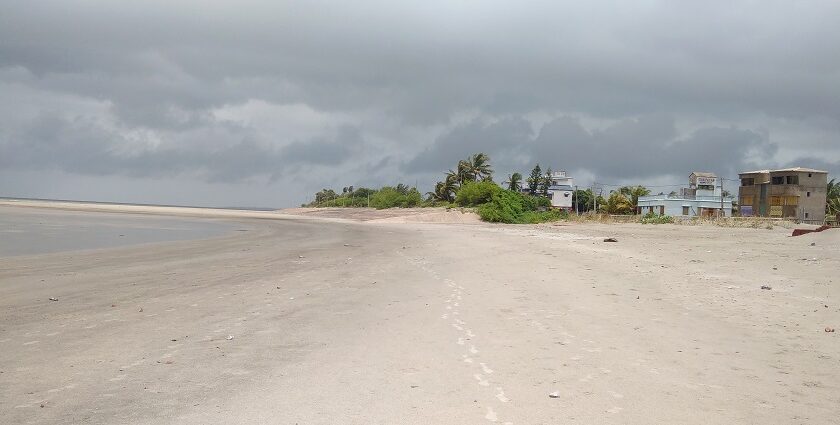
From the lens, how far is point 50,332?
8.79m

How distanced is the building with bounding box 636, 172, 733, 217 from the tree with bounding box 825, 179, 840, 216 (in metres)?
12.8

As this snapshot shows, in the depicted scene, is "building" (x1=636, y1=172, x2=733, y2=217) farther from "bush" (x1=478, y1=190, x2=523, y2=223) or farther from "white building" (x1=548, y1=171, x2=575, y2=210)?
"bush" (x1=478, y1=190, x2=523, y2=223)

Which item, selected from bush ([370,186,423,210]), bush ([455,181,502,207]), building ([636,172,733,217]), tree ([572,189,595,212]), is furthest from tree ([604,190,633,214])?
bush ([370,186,423,210])

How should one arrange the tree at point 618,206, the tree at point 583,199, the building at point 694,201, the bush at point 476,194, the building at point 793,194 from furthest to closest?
1. the tree at point 583,199
2. the tree at point 618,206
3. the building at point 694,201
4. the bush at point 476,194
5. the building at point 793,194

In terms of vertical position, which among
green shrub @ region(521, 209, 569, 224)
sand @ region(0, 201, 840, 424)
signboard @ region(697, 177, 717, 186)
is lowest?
sand @ region(0, 201, 840, 424)

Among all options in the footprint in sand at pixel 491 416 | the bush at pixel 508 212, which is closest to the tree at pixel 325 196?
the bush at pixel 508 212

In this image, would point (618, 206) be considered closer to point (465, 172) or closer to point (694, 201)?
point (694, 201)

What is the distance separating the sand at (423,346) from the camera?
19.0 feet

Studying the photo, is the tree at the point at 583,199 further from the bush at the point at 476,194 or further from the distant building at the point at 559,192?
the bush at the point at 476,194

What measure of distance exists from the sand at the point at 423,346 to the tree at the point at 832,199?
8008 centimetres

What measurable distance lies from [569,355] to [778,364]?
101 inches

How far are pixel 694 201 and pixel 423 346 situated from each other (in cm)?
9325

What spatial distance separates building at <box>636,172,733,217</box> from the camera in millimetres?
90438

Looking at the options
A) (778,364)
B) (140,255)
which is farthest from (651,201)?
(778,364)
